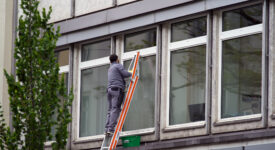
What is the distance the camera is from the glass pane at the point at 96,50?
63.0 ft

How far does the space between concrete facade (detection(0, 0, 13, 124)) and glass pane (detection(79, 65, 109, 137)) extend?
3.14m

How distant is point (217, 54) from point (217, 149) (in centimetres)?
189

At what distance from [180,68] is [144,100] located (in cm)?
121

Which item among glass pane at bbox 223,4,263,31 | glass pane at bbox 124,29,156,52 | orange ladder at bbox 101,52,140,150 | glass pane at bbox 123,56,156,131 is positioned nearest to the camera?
glass pane at bbox 223,4,263,31

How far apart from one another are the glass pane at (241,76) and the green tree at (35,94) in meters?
2.97

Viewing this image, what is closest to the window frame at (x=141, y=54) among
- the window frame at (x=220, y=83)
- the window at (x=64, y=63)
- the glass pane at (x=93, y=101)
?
the glass pane at (x=93, y=101)

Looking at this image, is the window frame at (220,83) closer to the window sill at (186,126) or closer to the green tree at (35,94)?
the window sill at (186,126)

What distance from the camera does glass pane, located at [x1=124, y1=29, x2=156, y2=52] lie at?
706 inches

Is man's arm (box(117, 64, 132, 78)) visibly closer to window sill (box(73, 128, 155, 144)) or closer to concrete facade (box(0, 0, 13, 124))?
window sill (box(73, 128, 155, 144))

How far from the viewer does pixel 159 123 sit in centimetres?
1727

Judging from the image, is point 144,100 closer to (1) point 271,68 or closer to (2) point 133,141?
(2) point 133,141

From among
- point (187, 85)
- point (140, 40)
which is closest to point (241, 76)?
point (187, 85)

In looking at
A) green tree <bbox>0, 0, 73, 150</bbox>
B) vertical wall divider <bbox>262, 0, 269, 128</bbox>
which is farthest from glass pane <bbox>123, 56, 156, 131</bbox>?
vertical wall divider <bbox>262, 0, 269, 128</bbox>

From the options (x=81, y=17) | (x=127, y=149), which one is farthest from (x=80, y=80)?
(x=127, y=149)
